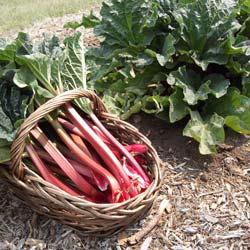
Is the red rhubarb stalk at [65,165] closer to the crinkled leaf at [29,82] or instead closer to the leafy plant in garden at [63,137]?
the leafy plant in garden at [63,137]

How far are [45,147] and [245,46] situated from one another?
1283 mm

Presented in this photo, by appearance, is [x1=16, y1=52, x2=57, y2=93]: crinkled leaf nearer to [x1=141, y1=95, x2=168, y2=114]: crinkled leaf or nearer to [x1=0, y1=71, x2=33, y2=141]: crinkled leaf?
[x1=0, y1=71, x2=33, y2=141]: crinkled leaf

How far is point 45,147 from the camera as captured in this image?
2.29 m

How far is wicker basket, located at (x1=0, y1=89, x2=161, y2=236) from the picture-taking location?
6.77 feet

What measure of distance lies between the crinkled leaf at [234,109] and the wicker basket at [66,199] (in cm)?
53

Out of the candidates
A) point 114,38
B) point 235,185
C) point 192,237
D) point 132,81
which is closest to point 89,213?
point 192,237

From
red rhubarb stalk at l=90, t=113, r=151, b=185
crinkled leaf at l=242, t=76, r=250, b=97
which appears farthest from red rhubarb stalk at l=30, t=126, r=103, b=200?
crinkled leaf at l=242, t=76, r=250, b=97

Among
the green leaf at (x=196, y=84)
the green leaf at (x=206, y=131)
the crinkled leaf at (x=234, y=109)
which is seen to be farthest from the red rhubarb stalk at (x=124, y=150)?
the crinkled leaf at (x=234, y=109)

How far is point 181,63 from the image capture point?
2.98 metres

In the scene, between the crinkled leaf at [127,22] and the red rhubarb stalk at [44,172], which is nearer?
the red rhubarb stalk at [44,172]

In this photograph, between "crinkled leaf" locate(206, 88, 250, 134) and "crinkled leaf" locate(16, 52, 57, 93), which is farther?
"crinkled leaf" locate(206, 88, 250, 134)

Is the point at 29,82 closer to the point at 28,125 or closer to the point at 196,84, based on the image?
the point at 28,125

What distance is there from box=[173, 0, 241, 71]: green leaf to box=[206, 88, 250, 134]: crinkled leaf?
0.74ft

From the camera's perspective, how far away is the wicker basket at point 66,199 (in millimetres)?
2062
